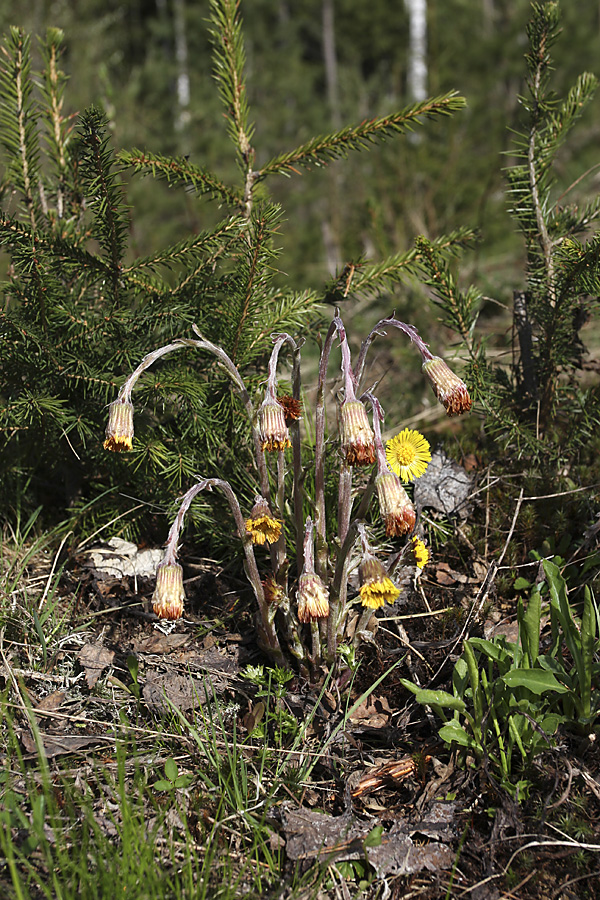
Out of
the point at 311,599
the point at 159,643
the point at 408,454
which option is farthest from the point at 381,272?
the point at 159,643

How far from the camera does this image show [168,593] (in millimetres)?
1476

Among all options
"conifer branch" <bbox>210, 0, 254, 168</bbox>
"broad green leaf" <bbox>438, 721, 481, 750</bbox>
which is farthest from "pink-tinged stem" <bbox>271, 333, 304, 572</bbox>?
"conifer branch" <bbox>210, 0, 254, 168</bbox>

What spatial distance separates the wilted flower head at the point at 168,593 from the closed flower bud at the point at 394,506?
1.59 feet

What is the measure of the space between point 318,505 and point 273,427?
0.40 metres

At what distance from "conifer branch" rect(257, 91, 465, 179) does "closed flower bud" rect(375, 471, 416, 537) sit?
1.18 m

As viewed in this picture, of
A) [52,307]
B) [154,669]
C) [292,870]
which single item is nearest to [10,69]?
[52,307]

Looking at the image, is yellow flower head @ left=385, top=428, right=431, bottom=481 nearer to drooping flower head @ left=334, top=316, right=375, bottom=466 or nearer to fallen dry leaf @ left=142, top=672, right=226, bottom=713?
drooping flower head @ left=334, top=316, right=375, bottom=466

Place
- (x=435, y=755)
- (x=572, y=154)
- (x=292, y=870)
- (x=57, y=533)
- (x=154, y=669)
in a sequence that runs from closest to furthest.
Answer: (x=292, y=870), (x=435, y=755), (x=154, y=669), (x=57, y=533), (x=572, y=154)

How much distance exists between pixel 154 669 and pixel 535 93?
220 centimetres

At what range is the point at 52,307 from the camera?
6.43ft

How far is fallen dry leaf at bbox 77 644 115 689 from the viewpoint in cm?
192

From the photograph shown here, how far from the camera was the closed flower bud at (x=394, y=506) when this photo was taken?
140 centimetres

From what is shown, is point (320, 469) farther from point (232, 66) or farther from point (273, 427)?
point (232, 66)

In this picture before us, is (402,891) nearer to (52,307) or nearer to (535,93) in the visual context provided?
(52,307)
